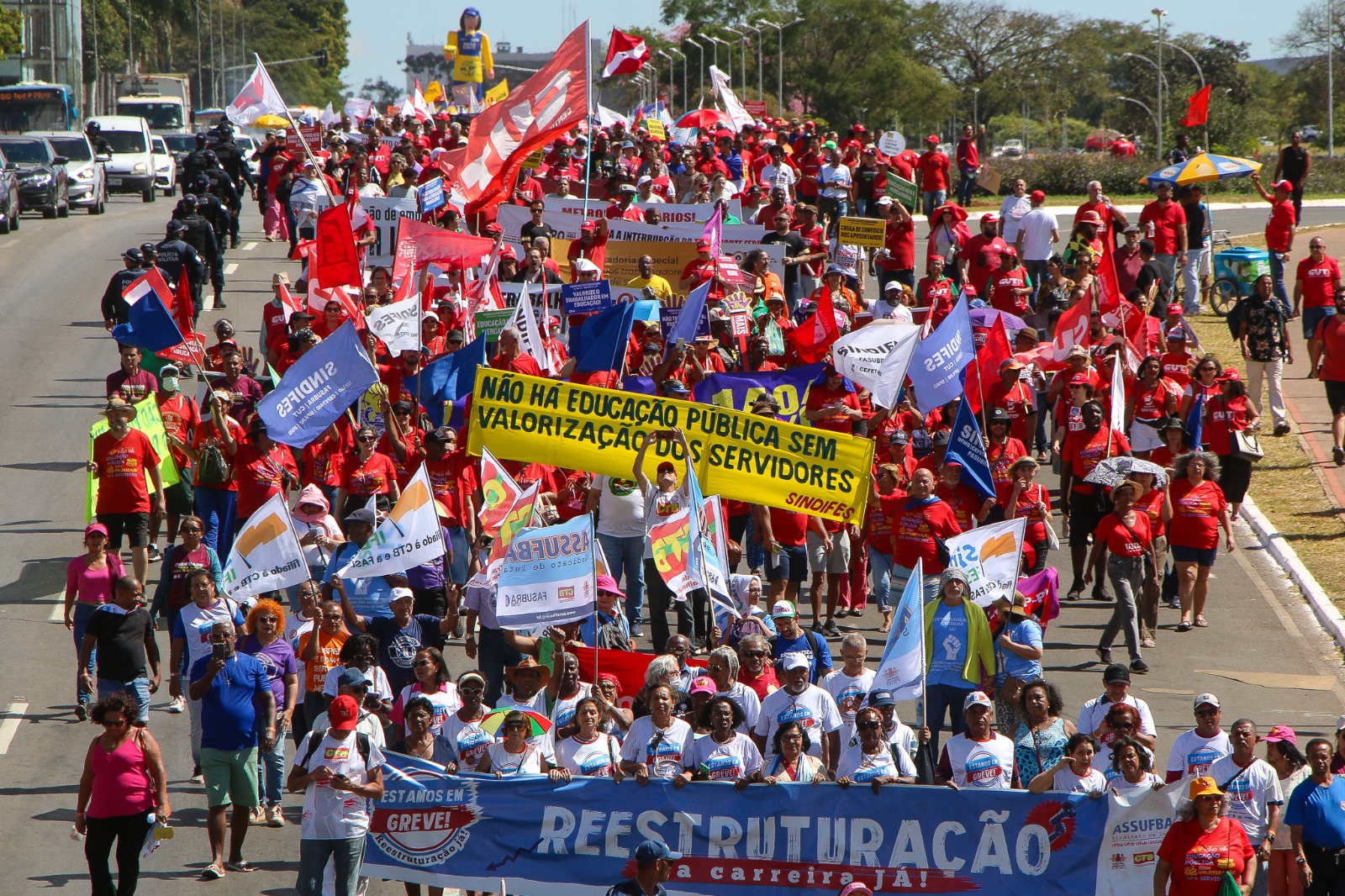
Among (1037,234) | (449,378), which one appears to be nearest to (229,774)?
(449,378)

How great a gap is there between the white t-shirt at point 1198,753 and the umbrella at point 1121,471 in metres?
4.30

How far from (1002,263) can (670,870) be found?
12.1m

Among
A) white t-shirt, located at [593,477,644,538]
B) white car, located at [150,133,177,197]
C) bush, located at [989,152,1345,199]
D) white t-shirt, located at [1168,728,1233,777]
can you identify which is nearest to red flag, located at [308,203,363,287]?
white t-shirt, located at [593,477,644,538]

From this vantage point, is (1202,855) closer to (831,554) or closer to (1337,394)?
(831,554)

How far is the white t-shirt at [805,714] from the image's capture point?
34.5 ft

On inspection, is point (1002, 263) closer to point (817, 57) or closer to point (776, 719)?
point (776, 719)

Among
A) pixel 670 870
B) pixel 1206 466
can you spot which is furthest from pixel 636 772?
pixel 1206 466

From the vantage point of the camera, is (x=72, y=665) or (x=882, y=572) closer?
(x=72, y=665)

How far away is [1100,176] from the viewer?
47.6 meters

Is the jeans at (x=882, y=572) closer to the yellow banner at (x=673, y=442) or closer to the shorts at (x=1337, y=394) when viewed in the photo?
the yellow banner at (x=673, y=442)

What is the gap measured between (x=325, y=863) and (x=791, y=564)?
575 cm

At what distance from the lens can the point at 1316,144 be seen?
252 feet

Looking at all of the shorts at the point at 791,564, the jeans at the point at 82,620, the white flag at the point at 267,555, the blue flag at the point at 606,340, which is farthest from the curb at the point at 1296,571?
the jeans at the point at 82,620

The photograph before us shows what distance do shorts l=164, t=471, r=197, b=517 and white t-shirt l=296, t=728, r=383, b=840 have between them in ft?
20.7
